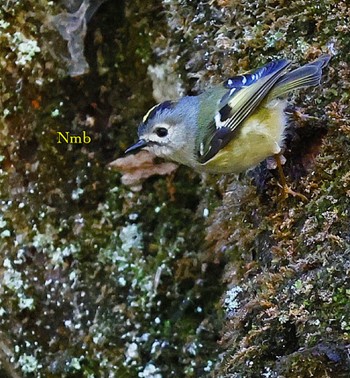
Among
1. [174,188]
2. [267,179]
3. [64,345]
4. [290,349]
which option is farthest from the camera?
[174,188]

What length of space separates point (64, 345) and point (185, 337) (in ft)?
1.79

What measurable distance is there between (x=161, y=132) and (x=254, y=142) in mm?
444

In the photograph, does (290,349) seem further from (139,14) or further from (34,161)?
(139,14)

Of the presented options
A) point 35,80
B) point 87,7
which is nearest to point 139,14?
point 87,7

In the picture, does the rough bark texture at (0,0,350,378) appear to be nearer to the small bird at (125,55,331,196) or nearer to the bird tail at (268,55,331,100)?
the small bird at (125,55,331,196)

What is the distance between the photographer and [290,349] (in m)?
1.78

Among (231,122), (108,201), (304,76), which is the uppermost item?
(304,76)

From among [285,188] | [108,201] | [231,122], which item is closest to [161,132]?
[231,122]

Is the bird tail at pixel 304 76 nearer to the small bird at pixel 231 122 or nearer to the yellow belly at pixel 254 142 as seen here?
the small bird at pixel 231 122

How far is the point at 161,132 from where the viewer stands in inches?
106

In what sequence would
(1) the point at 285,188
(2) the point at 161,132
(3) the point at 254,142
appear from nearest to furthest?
1. (1) the point at 285,188
2. (3) the point at 254,142
3. (2) the point at 161,132

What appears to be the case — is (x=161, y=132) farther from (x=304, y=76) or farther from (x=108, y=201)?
(x=304, y=76)

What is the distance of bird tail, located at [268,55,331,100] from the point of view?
2.19 metres

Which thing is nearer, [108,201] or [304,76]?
[304,76]
